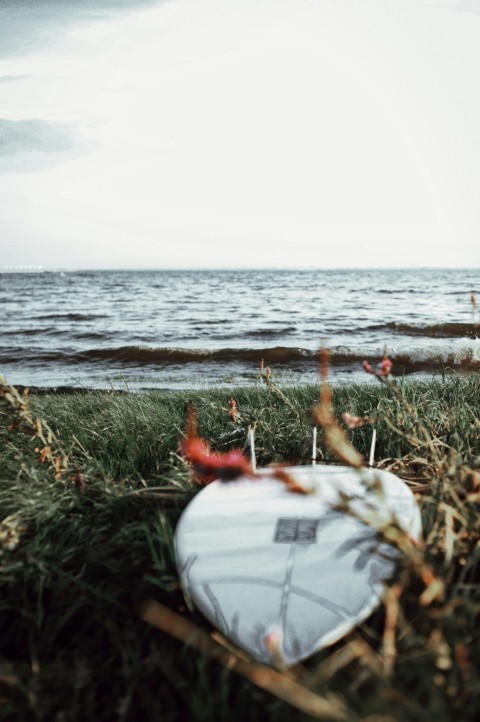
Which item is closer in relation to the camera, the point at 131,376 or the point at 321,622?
the point at 321,622

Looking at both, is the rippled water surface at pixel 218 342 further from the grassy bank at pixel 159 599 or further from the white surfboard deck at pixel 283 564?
the white surfboard deck at pixel 283 564

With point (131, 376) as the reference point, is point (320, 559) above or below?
above

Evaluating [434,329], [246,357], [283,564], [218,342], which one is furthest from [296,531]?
[434,329]

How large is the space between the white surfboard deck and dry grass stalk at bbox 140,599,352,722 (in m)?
0.06

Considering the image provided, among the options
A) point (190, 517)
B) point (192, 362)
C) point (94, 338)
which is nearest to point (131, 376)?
point (192, 362)

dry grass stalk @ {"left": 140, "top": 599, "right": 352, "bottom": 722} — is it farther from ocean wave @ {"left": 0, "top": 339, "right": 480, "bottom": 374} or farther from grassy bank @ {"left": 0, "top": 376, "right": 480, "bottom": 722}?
ocean wave @ {"left": 0, "top": 339, "right": 480, "bottom": 374}

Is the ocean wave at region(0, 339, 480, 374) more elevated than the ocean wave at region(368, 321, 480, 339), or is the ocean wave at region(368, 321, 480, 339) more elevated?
the ocean wave at region(368, 321, 480, 339)

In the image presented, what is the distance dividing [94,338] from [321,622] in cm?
1349

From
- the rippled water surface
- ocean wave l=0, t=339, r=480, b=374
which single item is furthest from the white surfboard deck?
ocean wave l=0, t=339, r=480, b=374

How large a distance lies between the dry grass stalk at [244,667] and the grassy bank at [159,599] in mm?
47

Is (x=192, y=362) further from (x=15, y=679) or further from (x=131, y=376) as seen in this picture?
(x=15, y=679)

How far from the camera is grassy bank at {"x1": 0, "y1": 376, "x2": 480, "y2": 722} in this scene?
1.28m

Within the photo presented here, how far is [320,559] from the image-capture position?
195cm

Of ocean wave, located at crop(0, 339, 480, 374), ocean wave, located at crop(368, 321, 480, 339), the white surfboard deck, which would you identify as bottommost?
ocean wave, located at crop(0, 339, 480, 374)
